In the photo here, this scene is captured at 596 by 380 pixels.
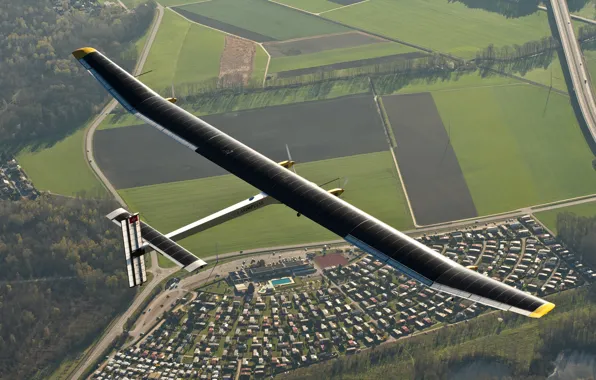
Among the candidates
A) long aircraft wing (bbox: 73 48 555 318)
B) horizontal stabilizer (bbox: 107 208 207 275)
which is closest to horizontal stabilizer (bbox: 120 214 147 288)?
horizontal stabilizer (bbox: 107 208 207 275)

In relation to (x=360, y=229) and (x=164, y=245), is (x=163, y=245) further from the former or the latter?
(x=360, y=229)

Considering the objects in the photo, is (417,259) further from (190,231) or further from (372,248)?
(190,231)

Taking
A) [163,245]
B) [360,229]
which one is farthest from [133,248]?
[360,229]

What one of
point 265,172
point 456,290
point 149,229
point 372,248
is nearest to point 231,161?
point 265,172

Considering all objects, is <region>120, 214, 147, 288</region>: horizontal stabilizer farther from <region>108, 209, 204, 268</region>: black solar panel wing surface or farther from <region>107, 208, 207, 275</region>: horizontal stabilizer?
<region>108, 209, 204, 268</region>: black solar panel wing surface

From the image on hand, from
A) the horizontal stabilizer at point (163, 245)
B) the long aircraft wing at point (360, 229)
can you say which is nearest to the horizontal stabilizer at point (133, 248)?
the horizontal stabilizer at point (163, 245)

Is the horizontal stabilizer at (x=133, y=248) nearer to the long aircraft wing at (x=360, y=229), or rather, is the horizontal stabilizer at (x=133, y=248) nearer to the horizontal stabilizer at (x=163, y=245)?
the horizontal stabilizer at (x=163, y=245)

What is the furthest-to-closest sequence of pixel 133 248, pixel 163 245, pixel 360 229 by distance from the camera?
pixel 163 245 → pixel 360 229 → pixel 133 248

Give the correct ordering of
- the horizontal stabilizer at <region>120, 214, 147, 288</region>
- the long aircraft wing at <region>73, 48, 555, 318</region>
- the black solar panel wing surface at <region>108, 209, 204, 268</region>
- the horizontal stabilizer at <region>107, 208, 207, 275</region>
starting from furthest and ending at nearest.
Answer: the black solar panel wing surface at <region>108, 209, 204, 268</region> < the horizontal stabilizer at <region>107, 208, 207, 275</region> < the horizontal stabilizer at <region>120, 214, 147, 288</region> < the long aircraft wing at <region>73, 48, 555, 318</region>
